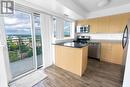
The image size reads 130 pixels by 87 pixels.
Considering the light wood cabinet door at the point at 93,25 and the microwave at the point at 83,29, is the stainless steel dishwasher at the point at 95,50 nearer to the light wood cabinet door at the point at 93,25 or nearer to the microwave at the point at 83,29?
the light wood cabinet door at the point at 93,25

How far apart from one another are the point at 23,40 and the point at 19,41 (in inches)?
5.4

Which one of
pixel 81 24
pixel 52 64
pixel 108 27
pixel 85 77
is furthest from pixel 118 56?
pixel 52 64

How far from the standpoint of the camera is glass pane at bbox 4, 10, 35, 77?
2379 millimetres

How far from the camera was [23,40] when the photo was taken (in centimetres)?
281

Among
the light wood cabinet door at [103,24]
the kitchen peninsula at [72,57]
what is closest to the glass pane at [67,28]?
the kitchen peninsula at [72,57]

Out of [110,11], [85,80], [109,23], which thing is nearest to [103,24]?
[109,23]

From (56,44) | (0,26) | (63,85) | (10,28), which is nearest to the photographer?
(0,26)

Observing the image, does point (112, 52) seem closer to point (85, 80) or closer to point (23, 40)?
point (85, 80)

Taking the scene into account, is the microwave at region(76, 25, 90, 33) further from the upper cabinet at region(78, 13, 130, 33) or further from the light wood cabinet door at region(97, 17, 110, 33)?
the light wood cabinet door at region(97, 17, 110, 33)

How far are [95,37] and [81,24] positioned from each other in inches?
42.1

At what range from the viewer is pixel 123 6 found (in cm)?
312

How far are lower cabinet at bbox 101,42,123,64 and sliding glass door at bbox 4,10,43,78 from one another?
A: 9.34 feet

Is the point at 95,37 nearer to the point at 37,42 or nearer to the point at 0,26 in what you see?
the point at 37,42

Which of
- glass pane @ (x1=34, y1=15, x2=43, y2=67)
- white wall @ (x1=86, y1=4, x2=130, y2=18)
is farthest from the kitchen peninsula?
white wall @ (x1=86, y1=4, x2=130, y2=18)
